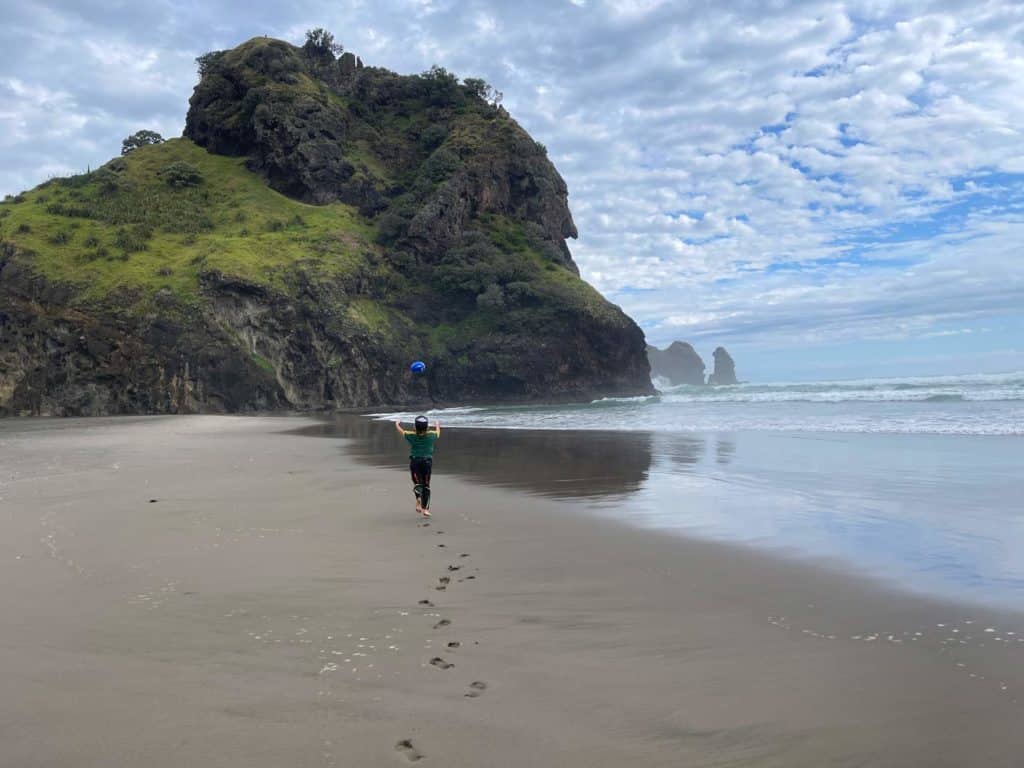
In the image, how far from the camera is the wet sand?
2.99 meters

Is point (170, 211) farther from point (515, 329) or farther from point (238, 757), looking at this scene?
point (238, 757)

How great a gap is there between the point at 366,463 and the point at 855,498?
10.0 meters

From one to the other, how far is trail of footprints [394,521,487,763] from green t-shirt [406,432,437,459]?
2.75 meters

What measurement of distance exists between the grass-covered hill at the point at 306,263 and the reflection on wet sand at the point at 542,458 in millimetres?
24764

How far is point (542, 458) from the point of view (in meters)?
16.2

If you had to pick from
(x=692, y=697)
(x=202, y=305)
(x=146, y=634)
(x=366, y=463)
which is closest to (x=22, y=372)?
(x=202, y=305)

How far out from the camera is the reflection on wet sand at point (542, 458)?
1188 centimetres

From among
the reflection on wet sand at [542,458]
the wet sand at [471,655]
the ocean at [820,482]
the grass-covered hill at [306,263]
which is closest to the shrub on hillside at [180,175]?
the grass-covered hill at [306,263]

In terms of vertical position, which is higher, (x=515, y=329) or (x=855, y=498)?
(x=515, y=329)

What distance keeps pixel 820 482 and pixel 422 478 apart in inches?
269

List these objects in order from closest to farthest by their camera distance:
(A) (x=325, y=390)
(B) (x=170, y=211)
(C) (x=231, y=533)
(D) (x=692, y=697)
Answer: (D) (x=692, y=697)
(C) (x=231, y=533)
(A) (x=325, y=390)
(B) (x=170, y=211)

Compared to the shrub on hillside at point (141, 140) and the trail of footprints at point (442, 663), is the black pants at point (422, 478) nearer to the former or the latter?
the trail of footprints at point (442, 663)

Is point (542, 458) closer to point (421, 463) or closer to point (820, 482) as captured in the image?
point (820, 482)

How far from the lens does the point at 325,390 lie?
5066 centimetres
